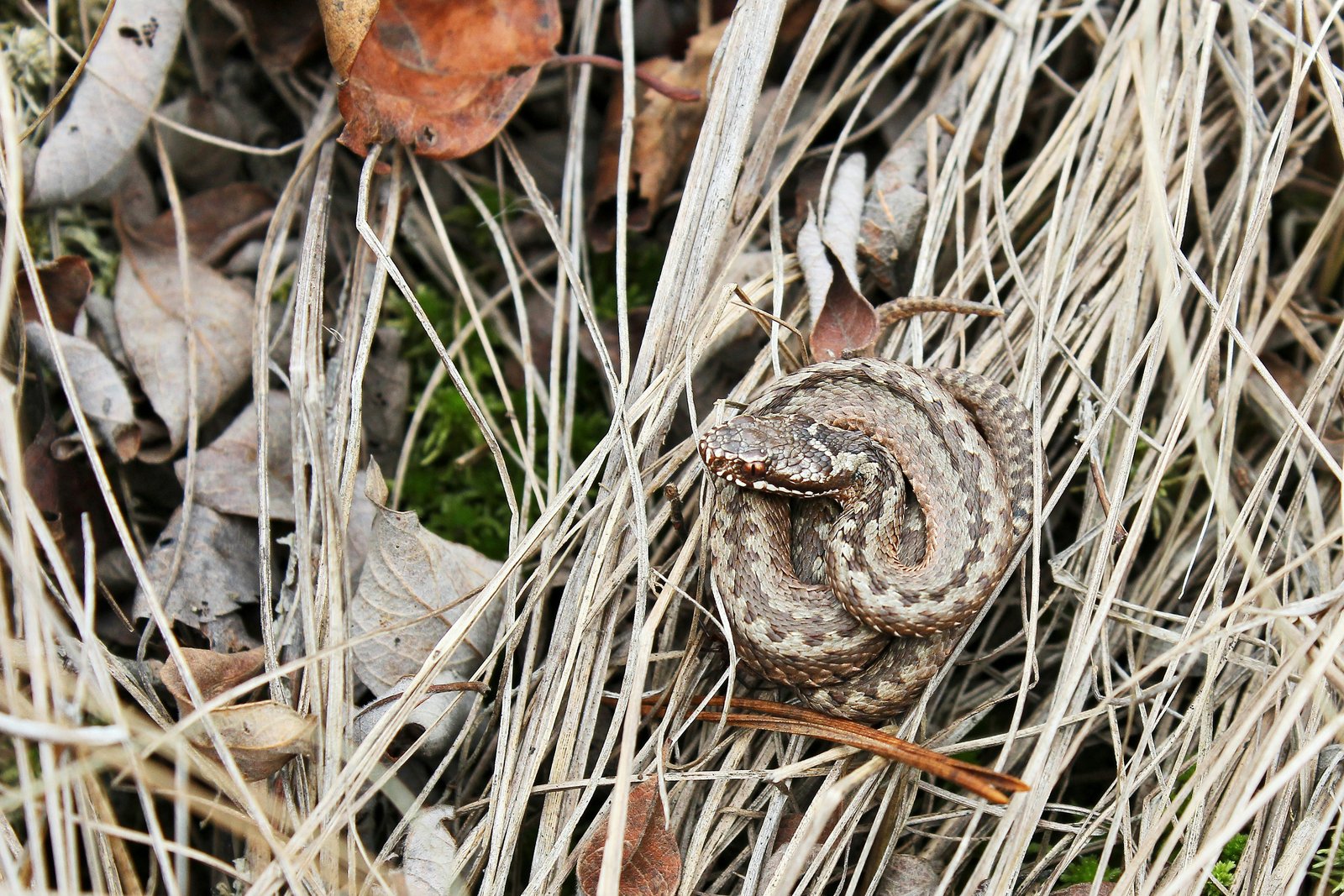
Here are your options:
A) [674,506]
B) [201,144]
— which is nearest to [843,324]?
[674,506]

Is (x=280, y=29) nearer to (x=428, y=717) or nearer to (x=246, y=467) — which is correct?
(x=246, y=467)

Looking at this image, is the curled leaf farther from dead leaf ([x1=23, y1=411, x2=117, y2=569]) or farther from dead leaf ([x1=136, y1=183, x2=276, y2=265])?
dead leaf ([x1=136, y1=183, x2=276, y2=265])

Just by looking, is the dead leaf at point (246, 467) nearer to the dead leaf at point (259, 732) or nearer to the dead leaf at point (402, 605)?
the dead leaf at point (402, 605)

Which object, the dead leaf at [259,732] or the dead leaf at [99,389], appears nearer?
the dead leaf at [259,732]

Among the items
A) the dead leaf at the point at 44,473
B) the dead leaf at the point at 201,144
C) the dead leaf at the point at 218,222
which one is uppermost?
the dead leaf at the point at 201,144

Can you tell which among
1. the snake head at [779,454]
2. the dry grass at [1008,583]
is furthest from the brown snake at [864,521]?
the dry grass at [1008,583]

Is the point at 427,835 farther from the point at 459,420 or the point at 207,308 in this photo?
the point at 207,308
